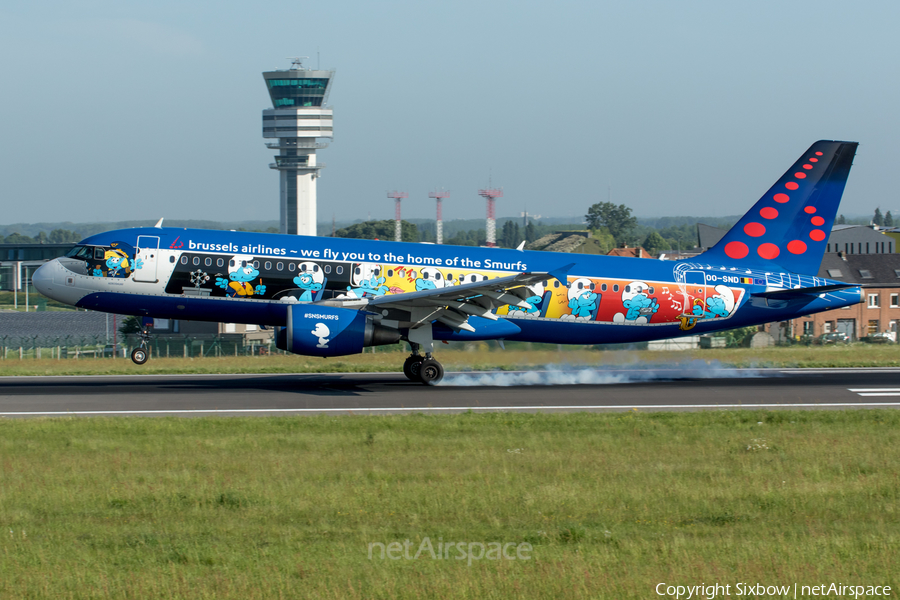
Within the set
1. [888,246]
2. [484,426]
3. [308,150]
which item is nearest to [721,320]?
[484,426]

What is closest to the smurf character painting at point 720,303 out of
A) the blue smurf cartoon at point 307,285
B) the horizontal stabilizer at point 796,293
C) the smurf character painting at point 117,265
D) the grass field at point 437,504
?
the horizontal stabilizer at point 796,293

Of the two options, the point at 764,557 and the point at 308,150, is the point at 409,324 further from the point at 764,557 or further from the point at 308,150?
the point at 308,150

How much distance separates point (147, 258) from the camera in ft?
86.6

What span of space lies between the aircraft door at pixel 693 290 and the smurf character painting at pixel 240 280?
1449cm

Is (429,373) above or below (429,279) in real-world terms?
below

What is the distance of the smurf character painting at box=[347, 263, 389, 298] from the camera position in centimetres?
2678

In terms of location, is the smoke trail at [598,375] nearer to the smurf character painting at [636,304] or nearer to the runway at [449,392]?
the runway at [449,392]

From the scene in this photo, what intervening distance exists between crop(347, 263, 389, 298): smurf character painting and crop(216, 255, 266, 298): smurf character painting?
2842 mm

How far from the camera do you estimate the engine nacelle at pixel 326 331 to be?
2469 centimetres

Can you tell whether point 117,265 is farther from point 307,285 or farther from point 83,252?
point 307,285

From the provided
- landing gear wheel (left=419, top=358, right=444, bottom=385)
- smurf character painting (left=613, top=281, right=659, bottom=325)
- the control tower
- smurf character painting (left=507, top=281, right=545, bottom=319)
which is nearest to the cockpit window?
landing gear wheel (left=419, top=358, right=444, bottom=385)

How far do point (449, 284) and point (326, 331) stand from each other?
4.75m

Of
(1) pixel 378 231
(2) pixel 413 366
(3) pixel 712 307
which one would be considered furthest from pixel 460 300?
(1) pixel 378 231

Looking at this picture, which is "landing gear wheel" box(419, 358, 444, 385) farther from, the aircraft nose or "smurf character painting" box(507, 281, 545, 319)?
the aircraft nose
